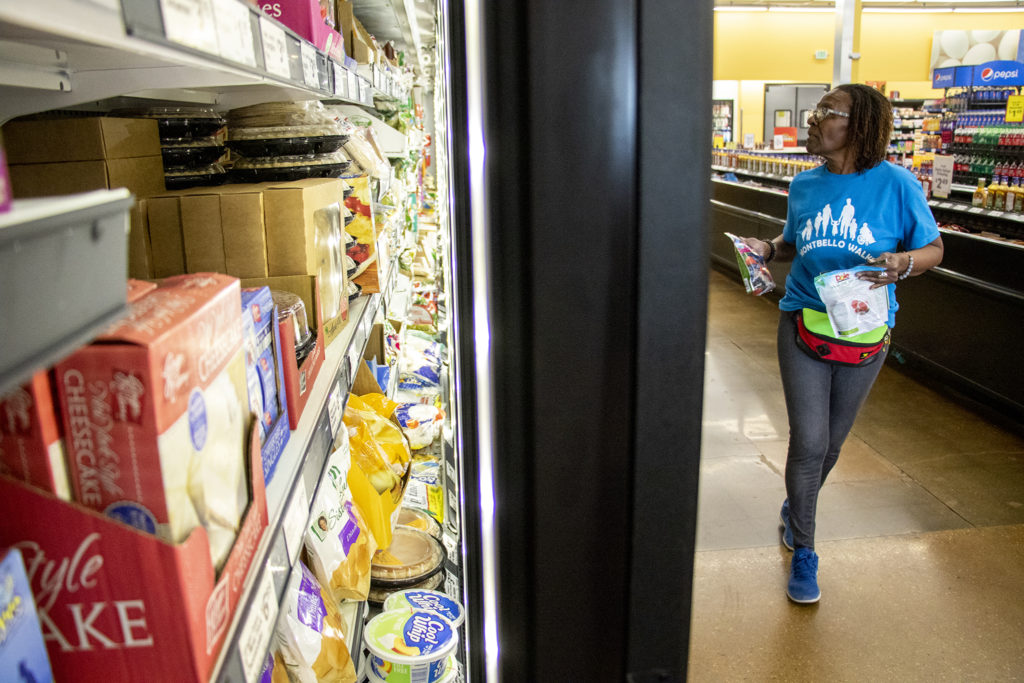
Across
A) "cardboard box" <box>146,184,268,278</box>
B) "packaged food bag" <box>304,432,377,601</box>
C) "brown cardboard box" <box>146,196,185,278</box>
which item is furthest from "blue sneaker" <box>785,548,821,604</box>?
"brown cardboard box" <box>146,196,185,278</box>

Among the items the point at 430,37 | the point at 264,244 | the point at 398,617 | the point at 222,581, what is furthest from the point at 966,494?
the point at 430,37

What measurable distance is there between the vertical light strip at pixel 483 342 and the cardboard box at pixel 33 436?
1.06 feet

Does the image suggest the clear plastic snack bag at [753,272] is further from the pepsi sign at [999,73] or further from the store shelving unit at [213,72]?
the pepsi sign at [999,73]

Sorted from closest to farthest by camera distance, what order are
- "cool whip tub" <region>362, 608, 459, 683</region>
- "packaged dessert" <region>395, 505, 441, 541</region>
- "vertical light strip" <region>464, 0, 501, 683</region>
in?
1. "vertical light strip" <region>464, 0, 501, 683</region>
2. "cool whip tub" <region>362, 608, 459, 683</region>
3. "packaged dessert" <region>395, 505, 441, 541</region>

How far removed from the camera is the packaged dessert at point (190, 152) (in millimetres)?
1321

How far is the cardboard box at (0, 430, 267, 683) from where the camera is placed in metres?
0.55

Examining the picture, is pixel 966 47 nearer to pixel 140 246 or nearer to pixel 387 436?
pixel 387 436

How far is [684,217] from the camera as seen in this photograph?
0.52 metres

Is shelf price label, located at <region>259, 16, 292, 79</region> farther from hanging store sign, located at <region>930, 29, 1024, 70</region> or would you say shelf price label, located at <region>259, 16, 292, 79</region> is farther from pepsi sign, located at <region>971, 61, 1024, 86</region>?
hanging store sign, located at <region>930, 29, 1024, 70</region>

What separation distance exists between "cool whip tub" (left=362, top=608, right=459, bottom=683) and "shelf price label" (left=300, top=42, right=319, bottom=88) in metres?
1.13

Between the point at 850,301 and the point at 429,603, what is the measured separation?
1.70m

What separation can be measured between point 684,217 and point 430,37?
512cm

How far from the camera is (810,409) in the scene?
2.72m

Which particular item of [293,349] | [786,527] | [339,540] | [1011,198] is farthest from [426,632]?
[1011,198]
